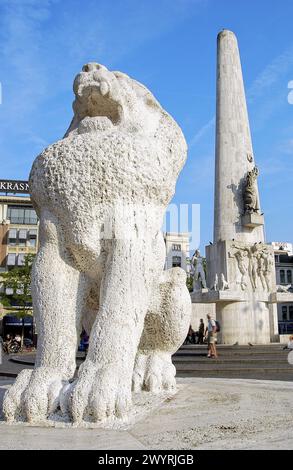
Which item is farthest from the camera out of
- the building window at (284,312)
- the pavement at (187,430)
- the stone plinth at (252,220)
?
the building window at (284,312)

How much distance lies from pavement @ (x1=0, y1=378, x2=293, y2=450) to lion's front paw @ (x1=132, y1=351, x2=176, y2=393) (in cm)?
16

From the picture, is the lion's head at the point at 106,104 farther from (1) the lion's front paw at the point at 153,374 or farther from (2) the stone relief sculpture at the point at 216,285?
(2) the stone relief sculpture at the point at 216,285

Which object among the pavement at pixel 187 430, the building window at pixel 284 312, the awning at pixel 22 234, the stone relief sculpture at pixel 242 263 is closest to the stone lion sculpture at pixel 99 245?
the pavement at pixel 187 430

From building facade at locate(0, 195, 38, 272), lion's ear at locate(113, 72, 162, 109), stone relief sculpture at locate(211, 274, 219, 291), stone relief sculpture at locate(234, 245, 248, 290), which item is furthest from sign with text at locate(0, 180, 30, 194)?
lion's ear at locate(113, 72, 162, 109)

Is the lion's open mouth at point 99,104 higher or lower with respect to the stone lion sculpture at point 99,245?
higher

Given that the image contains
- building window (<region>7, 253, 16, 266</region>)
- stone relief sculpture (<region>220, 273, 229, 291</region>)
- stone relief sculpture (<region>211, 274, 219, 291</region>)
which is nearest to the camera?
stone relief sculpture (<region>220, 273, 229, 291</region>)

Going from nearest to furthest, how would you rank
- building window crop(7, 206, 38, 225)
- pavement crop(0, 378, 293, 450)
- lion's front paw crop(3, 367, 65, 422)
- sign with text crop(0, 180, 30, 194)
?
Result: 1. pavement crop(0, 378, 293, 450)
2. lion's front paw crop(3, 367, 65, 422)
3. building window crop(7, 206, 38, 225)
4. sign with text crop(0, 180, 30, 194)

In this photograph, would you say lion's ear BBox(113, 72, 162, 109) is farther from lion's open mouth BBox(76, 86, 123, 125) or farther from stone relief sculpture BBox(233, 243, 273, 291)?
stone relief sculpture BBox(233, 243, 273, 291)

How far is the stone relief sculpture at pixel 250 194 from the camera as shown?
15.1 metres

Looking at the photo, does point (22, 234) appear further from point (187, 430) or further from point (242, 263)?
point (187, 430)

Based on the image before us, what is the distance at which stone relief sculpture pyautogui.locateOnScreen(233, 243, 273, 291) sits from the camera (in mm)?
15074

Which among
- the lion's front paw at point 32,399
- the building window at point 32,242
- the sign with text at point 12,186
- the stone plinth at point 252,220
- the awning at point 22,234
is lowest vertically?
the lion's front paw at point 32,399

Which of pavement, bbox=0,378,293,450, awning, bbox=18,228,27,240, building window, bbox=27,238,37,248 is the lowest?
pavement, bbox=0,378,293,450
